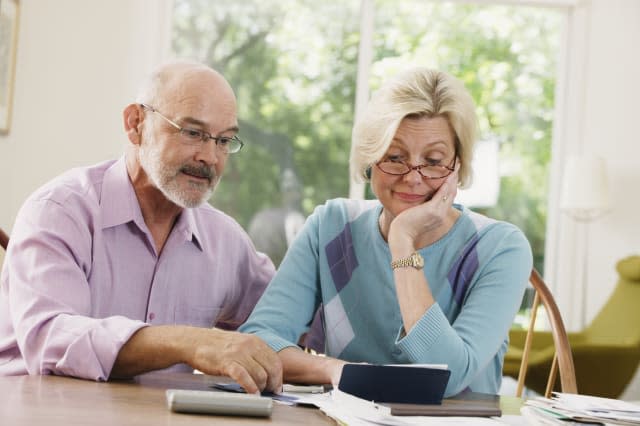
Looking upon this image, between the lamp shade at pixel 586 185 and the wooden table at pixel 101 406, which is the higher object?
the lamp shade at pixel 586 185

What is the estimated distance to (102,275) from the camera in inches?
73.3

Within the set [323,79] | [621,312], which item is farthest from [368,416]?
[323,79]

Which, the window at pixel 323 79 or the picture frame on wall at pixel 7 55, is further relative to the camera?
the window at pixel 323 79

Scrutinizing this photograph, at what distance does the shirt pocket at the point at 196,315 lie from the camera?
198cm

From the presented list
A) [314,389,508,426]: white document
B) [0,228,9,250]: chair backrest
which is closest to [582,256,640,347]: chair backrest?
[0,228,9,250]: chair backrest

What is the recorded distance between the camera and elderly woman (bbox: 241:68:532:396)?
1811 millimetres

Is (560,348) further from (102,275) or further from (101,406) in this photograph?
(101,406)

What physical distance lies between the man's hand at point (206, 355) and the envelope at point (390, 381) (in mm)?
131

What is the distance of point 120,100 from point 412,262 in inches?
146

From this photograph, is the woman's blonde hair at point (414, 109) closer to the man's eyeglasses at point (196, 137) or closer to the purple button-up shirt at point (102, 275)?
the man's eyeglasses at point (196, 137)

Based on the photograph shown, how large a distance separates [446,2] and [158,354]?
463 cm

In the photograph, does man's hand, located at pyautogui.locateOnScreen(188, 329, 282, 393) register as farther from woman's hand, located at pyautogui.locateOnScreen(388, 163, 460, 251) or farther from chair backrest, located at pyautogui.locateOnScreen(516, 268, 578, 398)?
chair backrest, located at pyautogui.locateOnScreen(516, 268, 578, 398)

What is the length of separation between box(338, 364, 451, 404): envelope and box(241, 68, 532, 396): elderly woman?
1.27 feet

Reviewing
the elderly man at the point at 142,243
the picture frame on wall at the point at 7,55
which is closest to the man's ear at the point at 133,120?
the elderly man at the point at 142,243
